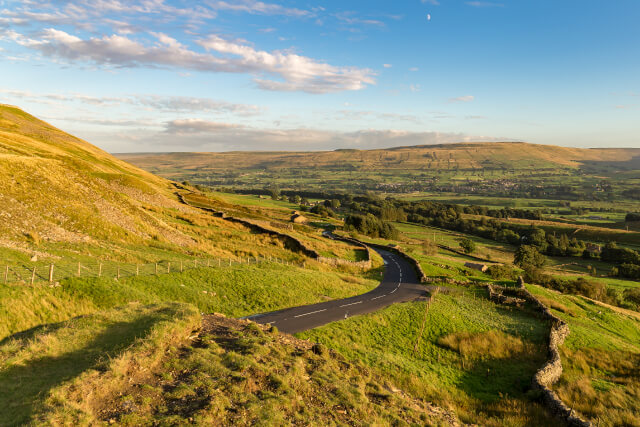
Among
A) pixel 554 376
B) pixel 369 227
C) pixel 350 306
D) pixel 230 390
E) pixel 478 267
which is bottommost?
pixel 369 227

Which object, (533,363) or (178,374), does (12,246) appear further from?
(533,363)

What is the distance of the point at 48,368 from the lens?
12445 mm

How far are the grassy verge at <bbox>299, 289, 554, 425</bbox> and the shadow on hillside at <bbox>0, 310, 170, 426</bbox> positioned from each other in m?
10.8

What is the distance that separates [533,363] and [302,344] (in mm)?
16860

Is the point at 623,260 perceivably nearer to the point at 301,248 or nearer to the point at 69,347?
the point at 301,248

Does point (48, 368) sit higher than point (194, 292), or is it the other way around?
point (48, 368)

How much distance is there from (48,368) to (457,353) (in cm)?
2383

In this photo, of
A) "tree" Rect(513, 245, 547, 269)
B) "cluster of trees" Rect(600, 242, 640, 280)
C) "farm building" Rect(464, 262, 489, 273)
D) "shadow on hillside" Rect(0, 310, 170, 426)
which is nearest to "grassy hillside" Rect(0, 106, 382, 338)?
"shadow on hillside" Rect(0, 310, 170, 426)

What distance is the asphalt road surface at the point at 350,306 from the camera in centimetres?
2495

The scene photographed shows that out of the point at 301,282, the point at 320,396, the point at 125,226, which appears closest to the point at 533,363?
the point at 320,396

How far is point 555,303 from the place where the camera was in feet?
126

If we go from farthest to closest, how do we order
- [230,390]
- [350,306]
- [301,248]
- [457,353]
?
[301,248] → [350,306] → [457,353] → [230,390]

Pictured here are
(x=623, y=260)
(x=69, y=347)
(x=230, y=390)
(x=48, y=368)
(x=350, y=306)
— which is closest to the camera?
(x=230, y=390)

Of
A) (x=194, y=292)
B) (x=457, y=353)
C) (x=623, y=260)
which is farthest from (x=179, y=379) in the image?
(x=623, y=260)
